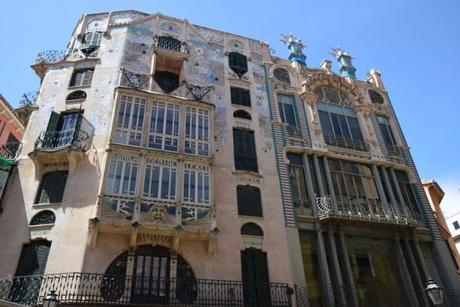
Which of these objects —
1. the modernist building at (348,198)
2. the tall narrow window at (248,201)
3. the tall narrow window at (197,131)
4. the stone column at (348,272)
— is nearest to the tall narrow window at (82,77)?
the tall narrow window at (197,131)

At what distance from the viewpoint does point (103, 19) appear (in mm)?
24922

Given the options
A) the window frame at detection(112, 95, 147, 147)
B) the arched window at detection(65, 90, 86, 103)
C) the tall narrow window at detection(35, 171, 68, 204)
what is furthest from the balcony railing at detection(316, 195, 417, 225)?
the arched window at detection(65, 90, 86, 103)

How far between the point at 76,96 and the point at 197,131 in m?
7.03

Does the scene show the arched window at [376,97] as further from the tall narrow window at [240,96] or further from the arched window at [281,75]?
the tall narrow window at [240,96]

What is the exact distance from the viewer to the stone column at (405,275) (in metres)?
18.0

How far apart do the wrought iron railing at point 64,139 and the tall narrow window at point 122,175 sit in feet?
6.50

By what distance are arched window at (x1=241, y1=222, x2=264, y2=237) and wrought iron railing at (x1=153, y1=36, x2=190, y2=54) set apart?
12.0 m

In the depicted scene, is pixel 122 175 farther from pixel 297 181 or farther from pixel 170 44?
pixel 170 44

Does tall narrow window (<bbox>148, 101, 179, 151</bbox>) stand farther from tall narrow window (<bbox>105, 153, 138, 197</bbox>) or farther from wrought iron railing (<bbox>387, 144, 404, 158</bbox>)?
wrought iron railing (<bbox>387, 144, 404, 158</bbox>)

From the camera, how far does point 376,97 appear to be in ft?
89.3

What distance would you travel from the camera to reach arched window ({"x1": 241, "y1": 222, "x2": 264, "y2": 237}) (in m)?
17.7

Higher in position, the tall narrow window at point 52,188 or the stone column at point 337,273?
the tall narrow window at point 52,188

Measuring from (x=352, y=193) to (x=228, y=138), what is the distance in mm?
7536

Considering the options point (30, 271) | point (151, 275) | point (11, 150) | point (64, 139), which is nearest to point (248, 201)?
point (151, 275)
